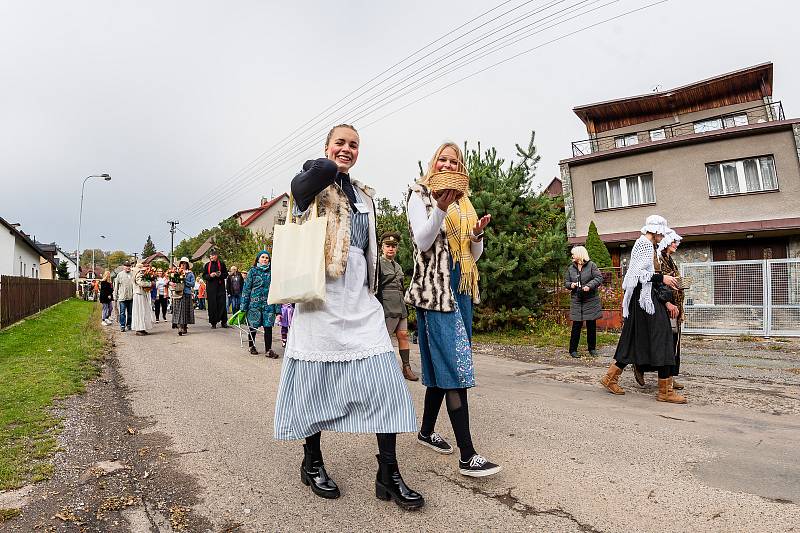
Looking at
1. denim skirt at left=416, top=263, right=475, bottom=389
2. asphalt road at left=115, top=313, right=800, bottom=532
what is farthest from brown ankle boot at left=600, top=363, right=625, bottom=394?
denim skirt at left=416, top=263, right=475, bottom=389

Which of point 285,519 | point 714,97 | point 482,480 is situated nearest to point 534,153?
point 482,480

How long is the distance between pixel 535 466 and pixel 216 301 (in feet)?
41.6

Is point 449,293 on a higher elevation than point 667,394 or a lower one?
higher

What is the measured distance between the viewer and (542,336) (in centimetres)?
1141

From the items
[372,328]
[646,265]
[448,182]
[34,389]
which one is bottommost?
[34,389]

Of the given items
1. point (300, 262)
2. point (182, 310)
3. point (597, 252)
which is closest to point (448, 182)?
point (300, 262)

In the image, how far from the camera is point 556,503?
9.57ft

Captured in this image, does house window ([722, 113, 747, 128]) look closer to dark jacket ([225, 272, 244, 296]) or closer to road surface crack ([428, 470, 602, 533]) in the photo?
dark jacket ([225, 272, 244, 296])

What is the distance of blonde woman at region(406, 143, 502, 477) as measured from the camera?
10.7 ft

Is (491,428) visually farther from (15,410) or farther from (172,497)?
(15,410)

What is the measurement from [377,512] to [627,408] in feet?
11.0

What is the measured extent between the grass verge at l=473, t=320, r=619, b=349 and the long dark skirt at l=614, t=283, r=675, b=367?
451 cm

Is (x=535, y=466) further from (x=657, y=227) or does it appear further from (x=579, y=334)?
(x=579, y=334)

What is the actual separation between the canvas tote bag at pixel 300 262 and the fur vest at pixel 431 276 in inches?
26.3
